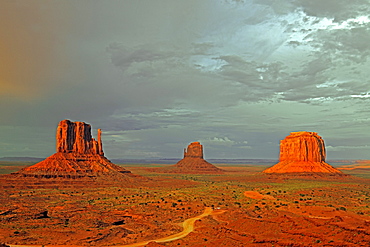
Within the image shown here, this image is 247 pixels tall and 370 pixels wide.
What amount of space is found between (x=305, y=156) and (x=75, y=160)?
351 feet

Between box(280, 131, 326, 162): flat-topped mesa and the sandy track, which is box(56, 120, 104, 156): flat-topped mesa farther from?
box(280, 131, 326, 162): flat-topped mesa

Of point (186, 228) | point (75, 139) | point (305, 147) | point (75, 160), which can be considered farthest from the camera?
point (305, 147)

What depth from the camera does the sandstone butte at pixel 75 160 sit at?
103 m

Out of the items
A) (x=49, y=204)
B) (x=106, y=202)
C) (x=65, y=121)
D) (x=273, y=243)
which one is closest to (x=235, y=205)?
(x=106, y=202)

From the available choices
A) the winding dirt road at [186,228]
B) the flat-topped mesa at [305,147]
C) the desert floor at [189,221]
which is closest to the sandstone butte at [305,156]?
the flat-topped mesa at [305,147]

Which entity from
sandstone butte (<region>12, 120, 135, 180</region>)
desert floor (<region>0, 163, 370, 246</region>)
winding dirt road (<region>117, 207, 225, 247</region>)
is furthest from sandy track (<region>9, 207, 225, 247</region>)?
sandstone butte (<region>12, 120, 135, 180</region>)

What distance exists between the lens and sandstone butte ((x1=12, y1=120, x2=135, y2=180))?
103 m

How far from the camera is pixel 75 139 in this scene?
12019 cm

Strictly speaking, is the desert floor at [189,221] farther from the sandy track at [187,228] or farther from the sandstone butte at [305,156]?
the sandstone butte at [305,156]

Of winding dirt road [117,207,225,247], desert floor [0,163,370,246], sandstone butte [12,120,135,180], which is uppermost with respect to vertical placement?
sandstone butte [12,120,135,180]

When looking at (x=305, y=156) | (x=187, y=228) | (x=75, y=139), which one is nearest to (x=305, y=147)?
(x=305, y=156)

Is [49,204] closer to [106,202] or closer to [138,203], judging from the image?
[106,202]

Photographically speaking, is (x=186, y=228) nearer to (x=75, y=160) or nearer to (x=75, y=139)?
(x=75, y=160)

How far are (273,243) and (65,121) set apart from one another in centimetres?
10970
